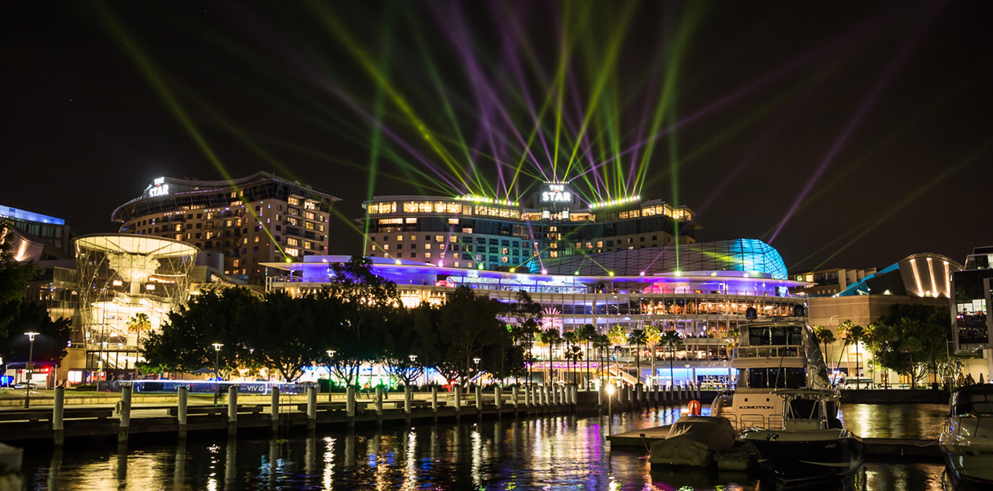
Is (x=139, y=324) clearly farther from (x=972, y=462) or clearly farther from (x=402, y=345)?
(x=972, y=462)

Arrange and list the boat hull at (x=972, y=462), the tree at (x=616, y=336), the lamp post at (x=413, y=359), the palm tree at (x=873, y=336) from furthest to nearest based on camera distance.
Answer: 1. the tree at (x=616, y=336)
2. the palm tree at (x=873, y=336)
3. the lamp post at (x=413, y=359)
4. the boat hull at (x=972, y=462)

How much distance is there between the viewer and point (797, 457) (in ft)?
109

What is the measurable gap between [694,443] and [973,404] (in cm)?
1195

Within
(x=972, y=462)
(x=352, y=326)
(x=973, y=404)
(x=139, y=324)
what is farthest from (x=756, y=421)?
(x=139, y=324)

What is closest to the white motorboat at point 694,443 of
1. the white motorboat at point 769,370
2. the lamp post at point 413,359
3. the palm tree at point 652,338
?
the white motorboat at point 769,370

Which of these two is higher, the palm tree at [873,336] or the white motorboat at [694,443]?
the palm tree at [873,336]

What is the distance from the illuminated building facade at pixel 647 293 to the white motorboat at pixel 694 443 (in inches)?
4658

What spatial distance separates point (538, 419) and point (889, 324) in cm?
10102

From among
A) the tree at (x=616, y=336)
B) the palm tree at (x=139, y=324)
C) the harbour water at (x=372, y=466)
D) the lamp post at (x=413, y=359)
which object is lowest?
the harbour water at (x=372, y=466)

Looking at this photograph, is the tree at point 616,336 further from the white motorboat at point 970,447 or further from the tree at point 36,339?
the white motorboat at point 970,447

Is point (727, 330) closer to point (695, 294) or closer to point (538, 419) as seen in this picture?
point (695, 294)

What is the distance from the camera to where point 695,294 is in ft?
578

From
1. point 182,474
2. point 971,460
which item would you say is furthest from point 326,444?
point 971,460

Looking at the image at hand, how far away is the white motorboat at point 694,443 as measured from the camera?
37656 millimetres
